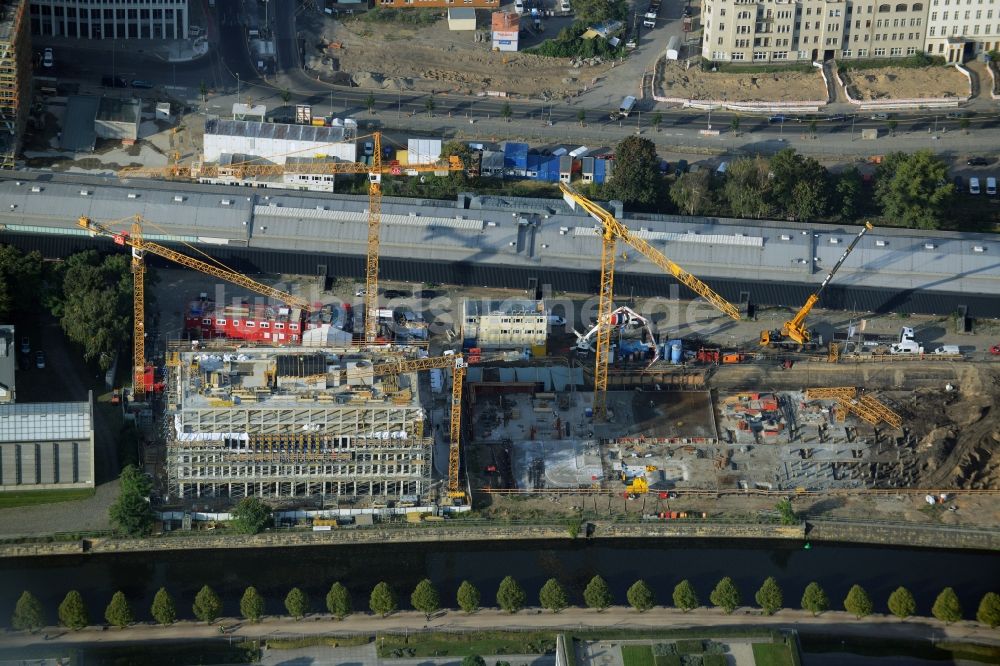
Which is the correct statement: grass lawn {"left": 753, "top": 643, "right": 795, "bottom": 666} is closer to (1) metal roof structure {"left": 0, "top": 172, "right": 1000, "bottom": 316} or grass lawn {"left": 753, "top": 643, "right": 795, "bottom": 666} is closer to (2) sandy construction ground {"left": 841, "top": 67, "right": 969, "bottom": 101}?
(1) metal roof structure {"left": 0, "top": 172, "right": 1000, "bottom": 316}

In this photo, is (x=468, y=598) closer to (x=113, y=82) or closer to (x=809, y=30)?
(x=113, y=82)

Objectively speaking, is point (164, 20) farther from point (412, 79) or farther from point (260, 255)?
point (260, 255)

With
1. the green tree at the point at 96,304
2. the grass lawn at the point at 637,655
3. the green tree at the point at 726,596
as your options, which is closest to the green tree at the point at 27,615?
the green tree at the point at 96,304

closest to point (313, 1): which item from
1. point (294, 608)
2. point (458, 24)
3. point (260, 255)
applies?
point (458, 24)

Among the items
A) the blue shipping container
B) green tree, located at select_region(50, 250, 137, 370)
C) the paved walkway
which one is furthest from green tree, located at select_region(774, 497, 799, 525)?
green tree, located at select_region(50, 250, 137, 370)

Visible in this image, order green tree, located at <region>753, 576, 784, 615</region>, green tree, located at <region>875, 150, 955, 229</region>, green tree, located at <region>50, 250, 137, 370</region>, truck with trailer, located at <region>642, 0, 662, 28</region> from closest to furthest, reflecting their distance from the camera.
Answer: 1. green tree, located at <region>753, 576, 784, 615</region>
2. green tree, located at <region>50, 250, 137, 370</region>
3. green tree, located at <region>875, 150, 955, 229</region>
4. truck with trailer, located at <region>642, 0, 662, 28</region>

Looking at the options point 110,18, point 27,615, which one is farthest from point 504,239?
point 27,615

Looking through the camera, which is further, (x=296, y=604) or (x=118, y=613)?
(x=296, y=604)
